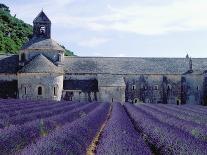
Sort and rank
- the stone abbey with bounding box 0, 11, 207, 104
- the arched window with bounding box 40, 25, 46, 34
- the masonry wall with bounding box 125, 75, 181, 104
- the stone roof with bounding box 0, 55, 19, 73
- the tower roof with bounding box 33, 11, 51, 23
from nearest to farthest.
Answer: the stone abbey with bounding box 0, 11, 207, 104
the stone roof with bounding box 0, 55, 19, 73
the arched window with bounding box 40, 25, 46, 34
the tower roof with bounding box 33, 11, 51, 23
the masonry wall with bounding box 125, 75, 181, 104

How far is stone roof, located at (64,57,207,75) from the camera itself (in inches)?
1953

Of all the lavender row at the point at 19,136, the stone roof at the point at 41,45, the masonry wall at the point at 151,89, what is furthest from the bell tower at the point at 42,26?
the lavender row at the point at 19,136

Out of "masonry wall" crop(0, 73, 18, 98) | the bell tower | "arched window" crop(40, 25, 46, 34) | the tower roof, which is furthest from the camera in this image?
the tower roof

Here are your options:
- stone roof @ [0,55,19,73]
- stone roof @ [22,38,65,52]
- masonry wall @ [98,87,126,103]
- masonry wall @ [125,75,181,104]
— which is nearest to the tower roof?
stone roof @ [22,38,65,52]

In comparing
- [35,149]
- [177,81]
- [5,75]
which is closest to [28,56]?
[5,75]

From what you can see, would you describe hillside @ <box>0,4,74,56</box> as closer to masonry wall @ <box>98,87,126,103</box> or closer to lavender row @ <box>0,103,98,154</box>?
masonry wall @ <box>98,87,126,103</box>

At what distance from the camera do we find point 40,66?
4412 cm

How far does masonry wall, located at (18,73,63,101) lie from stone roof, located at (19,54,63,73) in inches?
15.0

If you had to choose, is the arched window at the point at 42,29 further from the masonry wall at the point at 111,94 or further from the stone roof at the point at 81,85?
the masonry wall at the point at 111,94

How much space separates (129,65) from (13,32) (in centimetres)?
4534

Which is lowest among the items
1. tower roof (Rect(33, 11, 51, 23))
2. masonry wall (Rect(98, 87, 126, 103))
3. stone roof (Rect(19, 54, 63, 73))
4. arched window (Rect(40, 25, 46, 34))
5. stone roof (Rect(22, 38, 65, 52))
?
masonry wall (Rect(98, 87, 126, 103))

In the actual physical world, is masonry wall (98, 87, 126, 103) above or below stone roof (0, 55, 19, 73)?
below

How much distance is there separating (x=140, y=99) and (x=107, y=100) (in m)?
4.80

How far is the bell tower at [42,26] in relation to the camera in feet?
162
